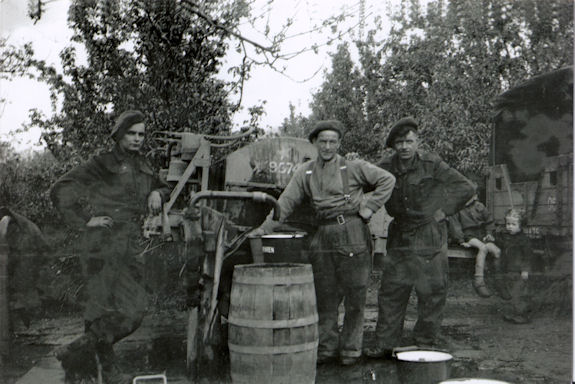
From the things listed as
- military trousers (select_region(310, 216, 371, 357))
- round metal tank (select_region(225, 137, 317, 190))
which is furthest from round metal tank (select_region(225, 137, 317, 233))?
military trousers (select_region(310, 216, 371, 357))

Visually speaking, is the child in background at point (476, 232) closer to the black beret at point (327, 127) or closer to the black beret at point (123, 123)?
the black beret at point (327, 127)

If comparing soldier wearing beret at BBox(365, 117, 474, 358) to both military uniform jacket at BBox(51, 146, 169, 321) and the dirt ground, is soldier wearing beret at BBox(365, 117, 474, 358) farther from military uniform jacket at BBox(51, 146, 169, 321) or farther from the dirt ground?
military uniform jacket at BBox(51, 146, 169, 321)

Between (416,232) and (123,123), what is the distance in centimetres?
236

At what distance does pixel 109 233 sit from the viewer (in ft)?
12.7

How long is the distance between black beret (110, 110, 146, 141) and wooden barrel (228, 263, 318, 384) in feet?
4.50

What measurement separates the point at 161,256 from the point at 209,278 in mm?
650

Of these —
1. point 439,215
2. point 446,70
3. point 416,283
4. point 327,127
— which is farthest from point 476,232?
point 327,127

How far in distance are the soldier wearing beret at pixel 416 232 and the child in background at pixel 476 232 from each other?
0.13 m

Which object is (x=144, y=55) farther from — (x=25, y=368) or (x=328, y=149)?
(x=25, y=368)

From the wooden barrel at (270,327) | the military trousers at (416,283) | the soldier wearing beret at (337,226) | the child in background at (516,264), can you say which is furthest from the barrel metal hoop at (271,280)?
the child in background at (516,264)

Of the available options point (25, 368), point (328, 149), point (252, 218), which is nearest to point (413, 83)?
point (328, 149)

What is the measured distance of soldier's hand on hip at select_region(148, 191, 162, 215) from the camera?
154 inches

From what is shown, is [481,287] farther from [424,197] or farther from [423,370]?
[423,370]

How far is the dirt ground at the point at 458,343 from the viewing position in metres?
3.91
